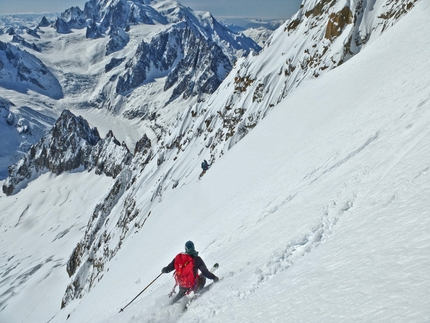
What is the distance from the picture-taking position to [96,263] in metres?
51.9

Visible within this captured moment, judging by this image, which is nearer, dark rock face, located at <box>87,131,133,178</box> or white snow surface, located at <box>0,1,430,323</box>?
white snow surface, located at <box>0,1,430,323</box>

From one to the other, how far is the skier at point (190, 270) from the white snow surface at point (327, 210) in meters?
0.51

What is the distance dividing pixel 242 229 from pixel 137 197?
45121 mm

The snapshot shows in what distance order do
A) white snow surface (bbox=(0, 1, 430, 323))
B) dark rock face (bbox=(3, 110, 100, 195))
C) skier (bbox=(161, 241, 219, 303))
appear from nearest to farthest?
1. white snow surface (bbox=(0, 1, 430, 323))
2. skier (bbox=(161, 241, 219, 303))
3. dark rock face (bbox=(3, 110, 100, 195))

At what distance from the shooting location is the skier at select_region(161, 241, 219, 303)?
28.4 feet

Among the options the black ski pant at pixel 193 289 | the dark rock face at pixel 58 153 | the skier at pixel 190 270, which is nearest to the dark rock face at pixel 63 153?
the dark rock face at pixel 58 153

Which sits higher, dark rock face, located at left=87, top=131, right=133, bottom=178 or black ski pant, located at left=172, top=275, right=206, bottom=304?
black ski pant, located at left=172, top=275, right=206, bottom=304

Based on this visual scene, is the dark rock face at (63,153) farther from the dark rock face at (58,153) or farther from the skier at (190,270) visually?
the skier at (190,270)

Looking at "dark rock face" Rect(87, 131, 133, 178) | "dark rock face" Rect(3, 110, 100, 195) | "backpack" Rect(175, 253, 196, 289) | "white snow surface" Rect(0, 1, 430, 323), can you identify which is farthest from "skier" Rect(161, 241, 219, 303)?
"dark rock face" Rect(3, 110, 100, 195)

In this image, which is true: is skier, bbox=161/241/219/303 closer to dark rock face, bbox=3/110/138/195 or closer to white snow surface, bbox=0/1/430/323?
white snow surface, bbox=0/1/430/323

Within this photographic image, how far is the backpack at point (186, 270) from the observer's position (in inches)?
342

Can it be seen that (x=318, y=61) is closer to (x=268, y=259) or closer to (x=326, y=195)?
(x=326, y=195)

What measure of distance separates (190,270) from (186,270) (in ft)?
0.40

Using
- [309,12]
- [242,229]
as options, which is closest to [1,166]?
[309,12]
